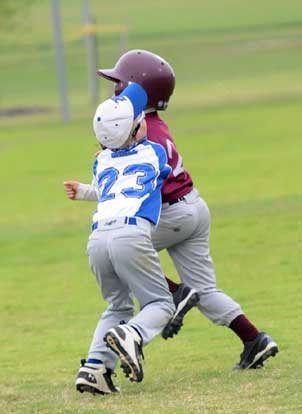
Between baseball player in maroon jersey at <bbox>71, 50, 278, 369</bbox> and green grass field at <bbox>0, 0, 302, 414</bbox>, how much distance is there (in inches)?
11.1

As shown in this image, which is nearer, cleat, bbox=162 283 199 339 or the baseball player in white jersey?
the baseball player in white jersey

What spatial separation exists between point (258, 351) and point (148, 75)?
1.67 m

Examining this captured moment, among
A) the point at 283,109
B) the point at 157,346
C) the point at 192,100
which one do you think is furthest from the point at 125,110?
the point at 192,100

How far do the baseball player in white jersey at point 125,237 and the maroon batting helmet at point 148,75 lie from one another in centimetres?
24

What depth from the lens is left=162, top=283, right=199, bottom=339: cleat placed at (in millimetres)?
6996

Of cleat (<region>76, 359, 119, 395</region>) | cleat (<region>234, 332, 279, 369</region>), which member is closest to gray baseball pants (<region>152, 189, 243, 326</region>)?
cleat (<region>234, 332, 279, 369</region>)

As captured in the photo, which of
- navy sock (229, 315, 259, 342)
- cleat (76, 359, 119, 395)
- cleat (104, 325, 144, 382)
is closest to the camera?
cleat (104, 325, 144, 382)

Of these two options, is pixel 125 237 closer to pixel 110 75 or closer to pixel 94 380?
pixel 94 380

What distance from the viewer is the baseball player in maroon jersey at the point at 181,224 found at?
7.29 metres

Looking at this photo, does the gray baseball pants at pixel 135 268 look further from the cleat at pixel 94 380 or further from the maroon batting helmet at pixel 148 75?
the maroon batting helmet at pixel 148 75

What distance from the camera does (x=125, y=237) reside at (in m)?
6.71

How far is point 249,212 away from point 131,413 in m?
10.4

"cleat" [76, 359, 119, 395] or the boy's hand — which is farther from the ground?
the boy's hand

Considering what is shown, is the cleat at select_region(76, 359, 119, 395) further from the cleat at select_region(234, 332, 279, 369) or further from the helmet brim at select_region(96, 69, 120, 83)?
the helmet brim at select_region(96, 69, 120, 83)
